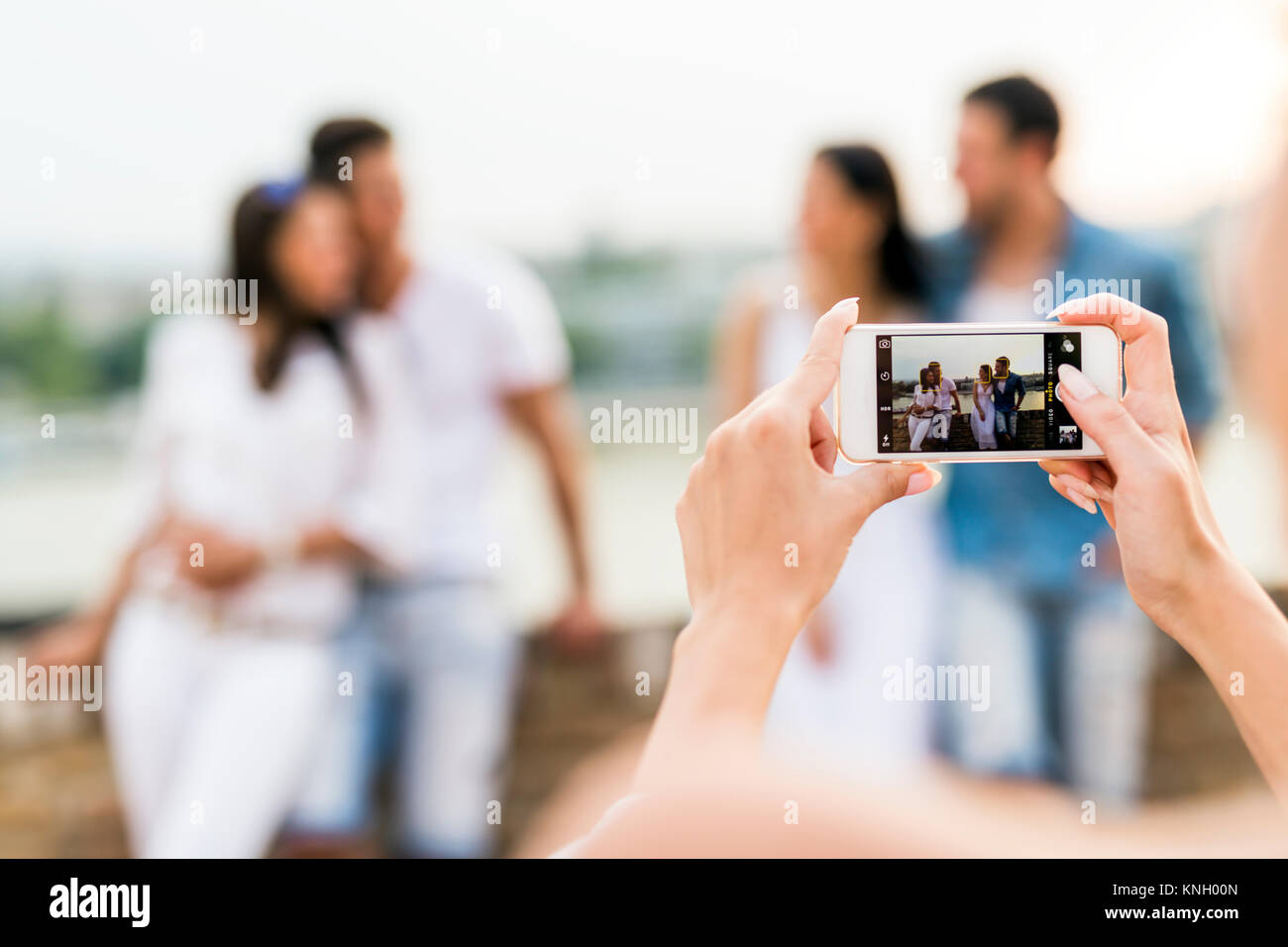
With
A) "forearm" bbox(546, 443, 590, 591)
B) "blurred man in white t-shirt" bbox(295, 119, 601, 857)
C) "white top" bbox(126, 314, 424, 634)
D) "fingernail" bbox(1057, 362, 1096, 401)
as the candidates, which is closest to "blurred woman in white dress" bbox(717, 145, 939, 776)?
"forearm" bbox(546, 443, 590, 591)

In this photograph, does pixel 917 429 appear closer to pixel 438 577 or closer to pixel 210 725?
pixel 438 577

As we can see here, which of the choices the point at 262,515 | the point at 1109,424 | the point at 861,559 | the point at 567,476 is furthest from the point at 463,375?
the point at 1109,424

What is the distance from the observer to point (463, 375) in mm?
1390

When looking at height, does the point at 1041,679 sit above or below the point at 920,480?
below

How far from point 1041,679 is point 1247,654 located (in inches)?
33.7

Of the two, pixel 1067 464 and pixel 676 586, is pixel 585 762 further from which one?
pixel 1067 464

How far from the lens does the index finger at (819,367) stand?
538 mm

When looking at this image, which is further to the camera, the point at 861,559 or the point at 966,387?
the point at 861,559

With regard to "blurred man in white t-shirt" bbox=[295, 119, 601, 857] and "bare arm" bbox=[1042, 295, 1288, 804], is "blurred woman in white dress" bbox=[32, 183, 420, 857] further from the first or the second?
"bare arm" bbox=[1042, 295, 1288, 804]

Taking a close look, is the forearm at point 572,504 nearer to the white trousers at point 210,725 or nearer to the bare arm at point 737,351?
the bare arm at point 737,351

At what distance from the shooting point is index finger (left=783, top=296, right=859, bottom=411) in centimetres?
54

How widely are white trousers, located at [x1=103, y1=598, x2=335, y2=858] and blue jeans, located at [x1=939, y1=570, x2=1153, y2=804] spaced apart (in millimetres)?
968
